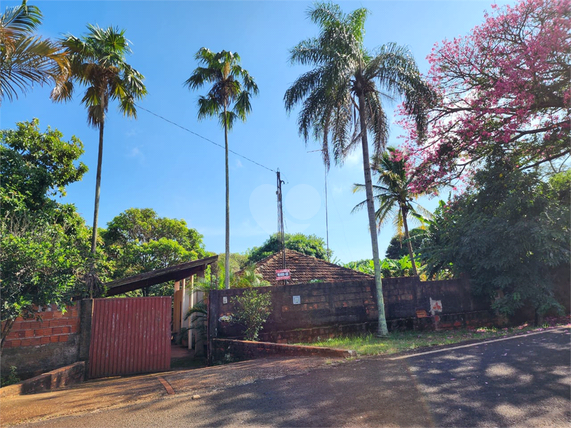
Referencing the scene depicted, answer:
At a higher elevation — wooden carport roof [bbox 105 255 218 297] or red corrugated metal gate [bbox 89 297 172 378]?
wooden carport roof [bbox 105 255 218 297]

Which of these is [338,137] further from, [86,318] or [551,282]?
[86,318]

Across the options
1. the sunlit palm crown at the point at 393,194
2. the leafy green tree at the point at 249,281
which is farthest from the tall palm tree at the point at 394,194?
the leafy green tree at the point at 249,281

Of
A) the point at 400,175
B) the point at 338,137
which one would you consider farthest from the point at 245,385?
the point at 400,175

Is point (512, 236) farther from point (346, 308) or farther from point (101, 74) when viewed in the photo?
point (101, 74)

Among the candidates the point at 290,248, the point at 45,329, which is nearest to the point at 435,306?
the point at 45,329

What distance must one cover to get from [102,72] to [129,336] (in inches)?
352

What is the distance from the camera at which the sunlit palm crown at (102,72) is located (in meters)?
11.9

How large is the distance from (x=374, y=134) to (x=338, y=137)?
131cm

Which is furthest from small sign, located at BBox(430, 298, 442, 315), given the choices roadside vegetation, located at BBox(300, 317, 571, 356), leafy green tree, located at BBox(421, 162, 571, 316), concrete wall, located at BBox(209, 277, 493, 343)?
leafy green tree, located at BBox(421, 162, 571, 316)

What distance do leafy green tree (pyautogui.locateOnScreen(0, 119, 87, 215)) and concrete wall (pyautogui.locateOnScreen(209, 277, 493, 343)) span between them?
6347 millimetres

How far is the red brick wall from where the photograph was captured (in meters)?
7.73

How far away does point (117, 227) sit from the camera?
A: 25.5 m

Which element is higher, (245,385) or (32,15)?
(32,15)

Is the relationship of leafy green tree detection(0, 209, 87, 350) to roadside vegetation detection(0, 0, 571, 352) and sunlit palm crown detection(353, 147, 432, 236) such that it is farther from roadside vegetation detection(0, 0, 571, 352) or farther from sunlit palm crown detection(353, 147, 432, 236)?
sunlit palm crown detection(353, 147, 432, 236)
